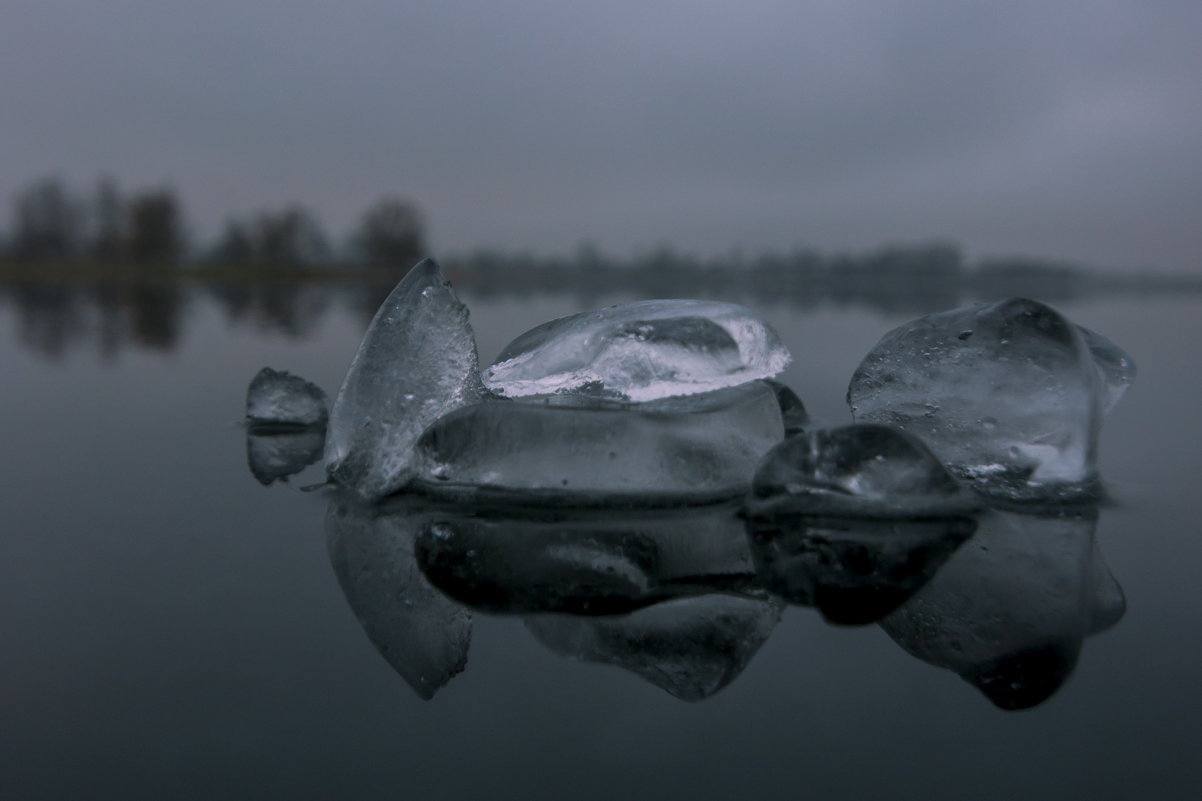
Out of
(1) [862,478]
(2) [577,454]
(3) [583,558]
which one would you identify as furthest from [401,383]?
(1) [862,478]

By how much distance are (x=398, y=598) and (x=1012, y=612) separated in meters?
0.87

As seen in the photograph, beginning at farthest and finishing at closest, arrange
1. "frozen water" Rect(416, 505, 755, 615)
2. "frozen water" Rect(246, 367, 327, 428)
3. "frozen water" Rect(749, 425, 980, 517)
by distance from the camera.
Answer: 1. "frozen water" Rect(246, 367, 327, 428)
2. "frozen water" Rect(749, 425, 980, 517)
3. "frozen water" Rect(416, 505, 755, 615)

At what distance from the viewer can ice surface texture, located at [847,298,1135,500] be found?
1.82m

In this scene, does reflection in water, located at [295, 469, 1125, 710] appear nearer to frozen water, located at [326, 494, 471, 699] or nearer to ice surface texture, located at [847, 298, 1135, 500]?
frozen water, located at [326, 494, 471, 699]

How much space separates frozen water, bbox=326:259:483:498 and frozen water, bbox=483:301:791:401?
0.16 m

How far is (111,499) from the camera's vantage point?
5.39 ft

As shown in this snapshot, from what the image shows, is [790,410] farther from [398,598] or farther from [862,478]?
[398,598]

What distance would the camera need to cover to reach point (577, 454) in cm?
162

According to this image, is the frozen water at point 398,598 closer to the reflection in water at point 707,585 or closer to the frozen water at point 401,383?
the reflection in water at point 707,585

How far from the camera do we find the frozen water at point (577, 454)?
1.61 metres

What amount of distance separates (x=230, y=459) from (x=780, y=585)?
1.52m

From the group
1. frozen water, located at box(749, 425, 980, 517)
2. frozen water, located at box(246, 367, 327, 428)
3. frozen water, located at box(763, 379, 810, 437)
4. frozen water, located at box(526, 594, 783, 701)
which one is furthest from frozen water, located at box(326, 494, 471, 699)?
frozen water, located at box(763, 379, 810, 437)

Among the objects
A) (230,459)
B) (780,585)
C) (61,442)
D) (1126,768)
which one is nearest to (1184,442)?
(780,585)

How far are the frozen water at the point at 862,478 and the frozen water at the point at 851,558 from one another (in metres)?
0.04
